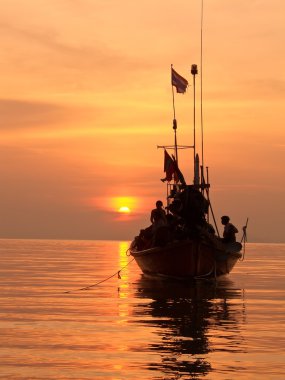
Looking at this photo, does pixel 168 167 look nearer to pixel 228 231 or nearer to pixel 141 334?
pixel 228 231

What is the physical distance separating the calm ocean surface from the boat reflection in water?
2 centimetres

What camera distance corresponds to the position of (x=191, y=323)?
765 inches

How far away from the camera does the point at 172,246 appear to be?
34.2 m

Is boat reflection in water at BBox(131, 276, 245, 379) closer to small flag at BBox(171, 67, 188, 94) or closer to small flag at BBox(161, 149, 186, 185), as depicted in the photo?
small flag at BBox(161, 149, 186, 185)

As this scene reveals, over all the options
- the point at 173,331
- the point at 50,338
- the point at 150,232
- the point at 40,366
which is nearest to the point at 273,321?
the point at 173,331

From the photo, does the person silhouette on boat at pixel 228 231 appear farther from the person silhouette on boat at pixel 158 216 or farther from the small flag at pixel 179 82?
the small flag at pixel 179 82

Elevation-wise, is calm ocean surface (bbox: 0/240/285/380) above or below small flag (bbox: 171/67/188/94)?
below

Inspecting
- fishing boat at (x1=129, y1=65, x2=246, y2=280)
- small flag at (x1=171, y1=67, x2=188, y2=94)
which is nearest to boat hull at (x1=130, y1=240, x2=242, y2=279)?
fishing boat at (x1=129, y1=65, x2=246, y2=280)

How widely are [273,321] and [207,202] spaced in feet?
54.0

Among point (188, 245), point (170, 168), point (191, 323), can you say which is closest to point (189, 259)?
point (188, 245)

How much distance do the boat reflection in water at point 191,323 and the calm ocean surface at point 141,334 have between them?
0.02m

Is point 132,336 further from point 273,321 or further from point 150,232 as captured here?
point 150,232

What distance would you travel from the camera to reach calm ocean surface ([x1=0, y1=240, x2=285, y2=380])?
530 inches

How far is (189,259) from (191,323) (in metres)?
14.9
